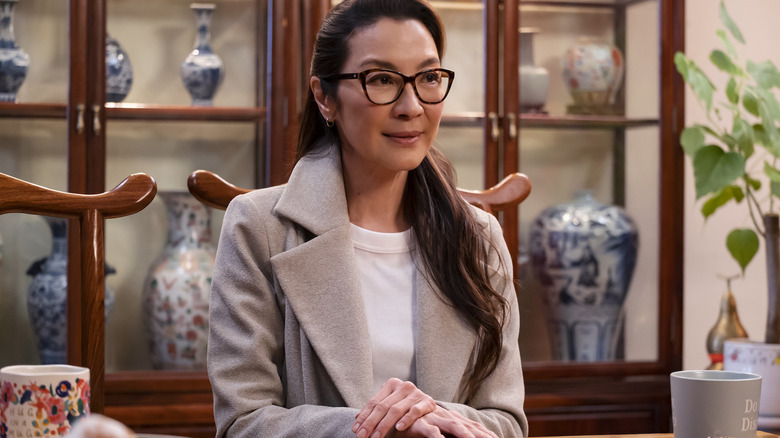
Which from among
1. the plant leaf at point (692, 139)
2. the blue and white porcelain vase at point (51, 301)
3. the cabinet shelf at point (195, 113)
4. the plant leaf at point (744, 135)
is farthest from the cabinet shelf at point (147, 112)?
the plant leaf at point (744, 135)

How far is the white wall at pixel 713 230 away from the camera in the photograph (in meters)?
3.21

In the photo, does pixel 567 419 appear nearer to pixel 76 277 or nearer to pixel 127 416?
pixel 127 416

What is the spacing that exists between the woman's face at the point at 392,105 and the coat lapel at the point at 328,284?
9 centimetres

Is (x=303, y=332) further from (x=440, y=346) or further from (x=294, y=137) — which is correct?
(x=294, y=137)

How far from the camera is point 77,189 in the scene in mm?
2430

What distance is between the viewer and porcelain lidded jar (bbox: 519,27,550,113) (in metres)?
2.72

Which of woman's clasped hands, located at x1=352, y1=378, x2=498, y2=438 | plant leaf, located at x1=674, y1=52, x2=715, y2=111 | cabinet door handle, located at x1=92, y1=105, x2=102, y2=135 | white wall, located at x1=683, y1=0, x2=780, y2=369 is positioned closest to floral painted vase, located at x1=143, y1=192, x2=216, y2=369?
cabinet door handle, located at x1=92, y1=105, x2=102, y2=135

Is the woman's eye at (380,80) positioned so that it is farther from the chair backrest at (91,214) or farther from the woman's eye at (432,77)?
the chair backrest at (91,214)

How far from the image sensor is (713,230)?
3234mm

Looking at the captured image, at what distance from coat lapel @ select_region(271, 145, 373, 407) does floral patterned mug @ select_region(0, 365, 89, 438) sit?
52 centimetres

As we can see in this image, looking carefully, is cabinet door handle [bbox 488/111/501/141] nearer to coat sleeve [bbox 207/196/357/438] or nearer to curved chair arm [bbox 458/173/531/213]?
curved chair arm [bbox 458/173/531/213]

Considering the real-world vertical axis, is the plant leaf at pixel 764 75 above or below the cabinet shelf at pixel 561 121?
above

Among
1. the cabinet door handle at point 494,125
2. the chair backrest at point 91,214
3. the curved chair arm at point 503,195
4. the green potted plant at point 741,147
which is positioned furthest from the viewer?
the cabinet door handle at point 494,125

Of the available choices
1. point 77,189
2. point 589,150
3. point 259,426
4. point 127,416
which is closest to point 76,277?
point 77,189
